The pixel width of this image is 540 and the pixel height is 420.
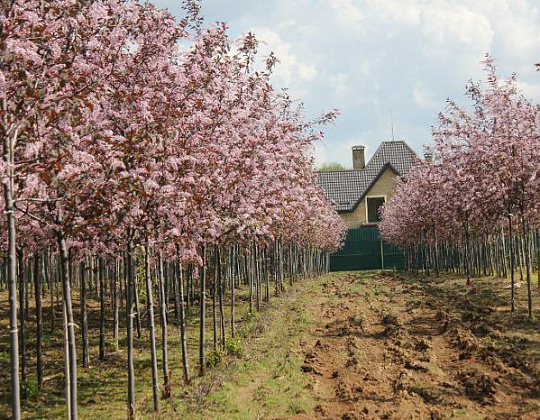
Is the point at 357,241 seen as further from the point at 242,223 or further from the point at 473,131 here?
the point at 242,223

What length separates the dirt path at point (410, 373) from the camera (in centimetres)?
1015

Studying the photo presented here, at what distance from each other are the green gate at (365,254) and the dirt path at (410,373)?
5130 cm

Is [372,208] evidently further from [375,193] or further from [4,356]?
[4,356]

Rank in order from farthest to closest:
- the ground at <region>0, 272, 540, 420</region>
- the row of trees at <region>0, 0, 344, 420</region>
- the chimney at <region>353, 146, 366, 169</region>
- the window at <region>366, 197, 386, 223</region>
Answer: the chimney at <region>353, 146, 366, 169</region> < the window at <region>366, 197, 386, 223</region> < the ground at <region>0, 272, 540, 420</region> < the row of trees at <region>0, 0, 344, 420</region>

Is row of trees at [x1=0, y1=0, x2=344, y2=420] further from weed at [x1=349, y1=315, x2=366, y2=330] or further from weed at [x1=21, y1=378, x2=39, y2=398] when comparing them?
weed at [x1=349, y1=315, x2=366, y2=330]

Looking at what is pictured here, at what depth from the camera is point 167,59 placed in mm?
11305

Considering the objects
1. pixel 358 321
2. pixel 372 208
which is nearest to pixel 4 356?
pixel 358 321

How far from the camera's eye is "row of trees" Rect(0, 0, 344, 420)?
7.02 metres

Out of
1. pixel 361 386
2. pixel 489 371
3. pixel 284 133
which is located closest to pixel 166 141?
pixel 361 386

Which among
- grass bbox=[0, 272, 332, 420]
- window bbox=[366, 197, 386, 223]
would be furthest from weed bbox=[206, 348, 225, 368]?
window bbox=[366, 197, 386, 223]

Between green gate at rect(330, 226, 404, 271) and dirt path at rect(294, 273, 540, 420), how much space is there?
51.3 m

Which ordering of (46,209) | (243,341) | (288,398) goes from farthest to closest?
(243,341) < (288,398) < (46,209)

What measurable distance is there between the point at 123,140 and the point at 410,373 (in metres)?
7.59

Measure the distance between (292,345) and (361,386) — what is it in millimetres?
4995
